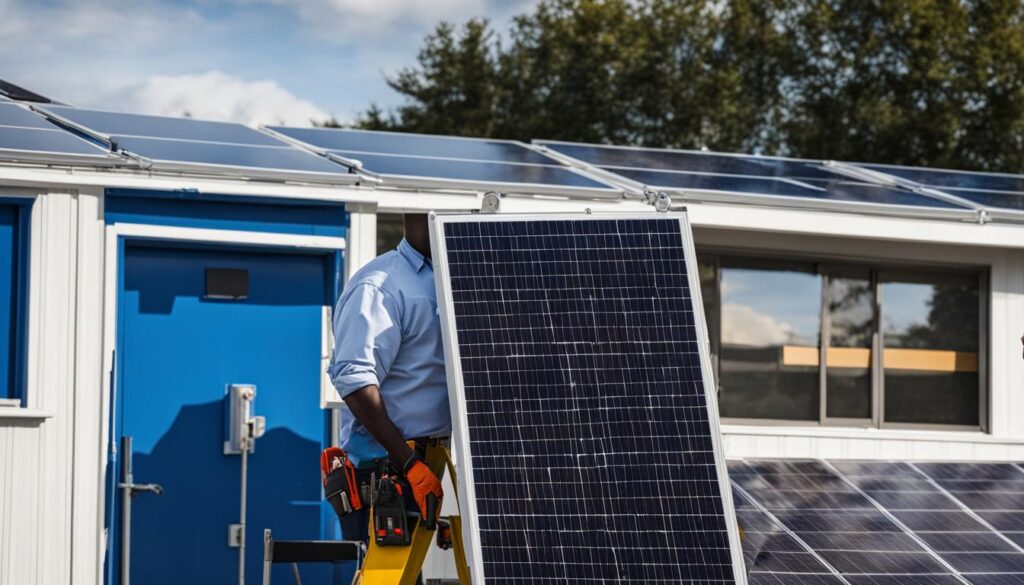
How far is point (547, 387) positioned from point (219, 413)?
4045 millimetres

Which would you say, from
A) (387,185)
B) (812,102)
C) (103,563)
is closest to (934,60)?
(812,102)

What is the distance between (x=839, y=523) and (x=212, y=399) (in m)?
4.11

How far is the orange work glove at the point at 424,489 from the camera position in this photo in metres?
5.93

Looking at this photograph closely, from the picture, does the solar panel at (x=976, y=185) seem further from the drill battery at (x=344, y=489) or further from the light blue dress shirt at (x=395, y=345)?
the drill battery at (x=344, y=489)

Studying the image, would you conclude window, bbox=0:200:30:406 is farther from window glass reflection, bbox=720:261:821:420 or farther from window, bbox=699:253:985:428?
window glass reflection, bbox=720:261:821:420

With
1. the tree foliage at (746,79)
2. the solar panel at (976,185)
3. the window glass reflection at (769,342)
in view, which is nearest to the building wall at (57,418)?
the window glass reflection at (769,342)

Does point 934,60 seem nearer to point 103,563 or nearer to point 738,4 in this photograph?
point 738,4

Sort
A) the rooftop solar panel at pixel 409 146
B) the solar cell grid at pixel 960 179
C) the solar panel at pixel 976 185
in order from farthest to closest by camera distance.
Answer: the solar cell grid at pixel 960 179, the solar panel at pixel 976 185, the rooftop solar panel at pixel 409 146

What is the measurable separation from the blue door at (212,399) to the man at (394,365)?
119 inches

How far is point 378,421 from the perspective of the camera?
5.97 m

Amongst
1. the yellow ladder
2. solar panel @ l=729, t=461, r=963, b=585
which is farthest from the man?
solar panel @ l=729, t=461, r=963, b=585

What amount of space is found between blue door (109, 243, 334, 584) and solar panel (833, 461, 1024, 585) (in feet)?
12.1

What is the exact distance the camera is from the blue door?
916 centimetres

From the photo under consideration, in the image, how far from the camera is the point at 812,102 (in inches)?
1303
